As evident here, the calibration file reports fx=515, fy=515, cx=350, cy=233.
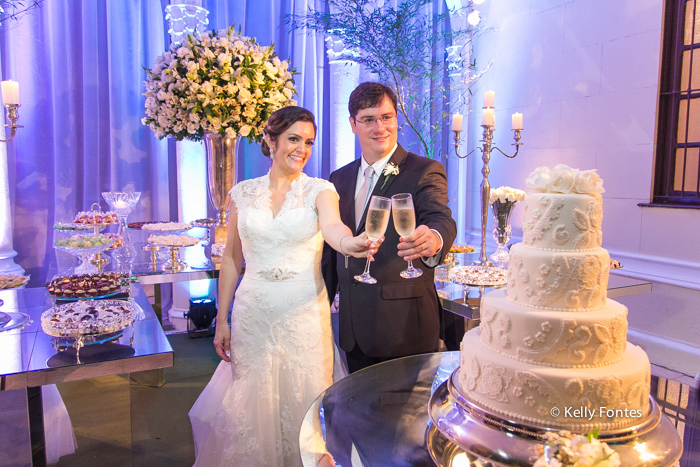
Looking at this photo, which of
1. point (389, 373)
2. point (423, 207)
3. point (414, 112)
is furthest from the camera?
point (414, 112)

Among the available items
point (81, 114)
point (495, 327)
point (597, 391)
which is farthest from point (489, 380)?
point (81, 114)

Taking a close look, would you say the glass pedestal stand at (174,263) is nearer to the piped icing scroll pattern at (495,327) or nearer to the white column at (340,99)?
the piped icing scroll pattern at (495,327)

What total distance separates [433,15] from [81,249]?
5636mm

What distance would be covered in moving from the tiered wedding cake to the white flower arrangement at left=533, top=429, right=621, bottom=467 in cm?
24

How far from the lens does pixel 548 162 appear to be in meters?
6.09

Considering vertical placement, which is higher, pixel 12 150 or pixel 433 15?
pixel 433 15

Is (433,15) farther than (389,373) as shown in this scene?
Yes

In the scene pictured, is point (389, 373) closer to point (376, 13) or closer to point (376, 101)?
point (376, 101)

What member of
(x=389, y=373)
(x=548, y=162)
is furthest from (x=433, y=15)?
(x=389, y=373)

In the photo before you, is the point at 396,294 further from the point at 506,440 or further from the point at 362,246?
the point at 506,440

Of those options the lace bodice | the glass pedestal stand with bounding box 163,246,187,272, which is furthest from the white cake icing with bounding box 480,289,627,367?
the glass pedestal stand with bounding box 163,246,187,272

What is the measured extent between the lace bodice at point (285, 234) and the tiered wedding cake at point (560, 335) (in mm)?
1197

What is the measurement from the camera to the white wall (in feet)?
15.9

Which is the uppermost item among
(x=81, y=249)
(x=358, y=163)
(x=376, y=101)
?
(x=376, y=101)
